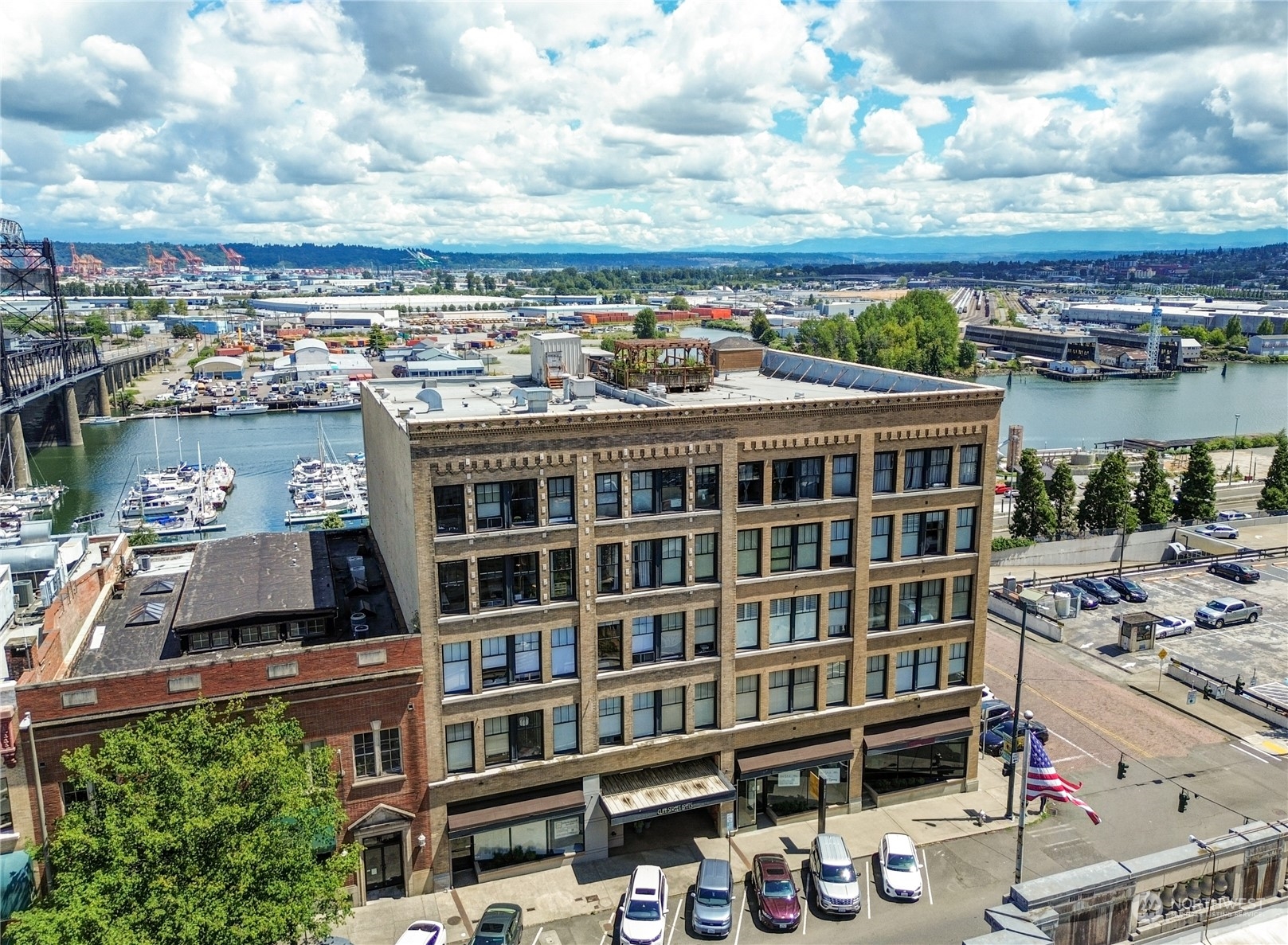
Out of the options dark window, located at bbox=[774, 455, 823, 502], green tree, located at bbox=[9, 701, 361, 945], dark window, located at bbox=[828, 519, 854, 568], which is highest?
dark window, located at bbox=[774, 455, 823, 502]

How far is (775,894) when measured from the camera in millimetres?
38250

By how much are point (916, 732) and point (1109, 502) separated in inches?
2241

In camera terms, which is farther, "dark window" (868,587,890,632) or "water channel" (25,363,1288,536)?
"water channel" (25,363,1288,536)

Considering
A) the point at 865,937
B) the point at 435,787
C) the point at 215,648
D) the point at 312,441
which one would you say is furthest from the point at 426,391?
the point at 312,441

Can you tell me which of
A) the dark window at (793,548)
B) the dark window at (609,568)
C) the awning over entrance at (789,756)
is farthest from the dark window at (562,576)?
the awning over entrance at (789,756)

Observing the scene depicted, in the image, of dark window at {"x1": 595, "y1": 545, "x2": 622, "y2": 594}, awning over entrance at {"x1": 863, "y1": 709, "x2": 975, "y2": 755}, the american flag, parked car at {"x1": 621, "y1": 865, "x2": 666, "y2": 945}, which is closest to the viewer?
parked car at {"x1": 621, "y1": 865, "x2": 666, "y2": 945}

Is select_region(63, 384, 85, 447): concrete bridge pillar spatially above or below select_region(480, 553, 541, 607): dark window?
below

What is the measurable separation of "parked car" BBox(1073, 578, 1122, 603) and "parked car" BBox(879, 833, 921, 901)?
44345 mm

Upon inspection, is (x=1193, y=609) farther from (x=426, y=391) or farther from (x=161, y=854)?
(x=161, y=854)

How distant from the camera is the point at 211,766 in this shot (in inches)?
1168

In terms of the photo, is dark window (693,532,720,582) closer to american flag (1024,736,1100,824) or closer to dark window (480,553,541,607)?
dark window (480,553,541,607)

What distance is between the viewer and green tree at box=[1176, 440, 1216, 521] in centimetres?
→ 9700

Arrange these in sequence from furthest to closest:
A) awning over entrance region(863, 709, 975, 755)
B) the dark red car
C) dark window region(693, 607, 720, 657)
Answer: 1. awning over entrance region(863, 709, 975, 755)
2. dark window region(693, 607, 720, 657)
3. the dark red car

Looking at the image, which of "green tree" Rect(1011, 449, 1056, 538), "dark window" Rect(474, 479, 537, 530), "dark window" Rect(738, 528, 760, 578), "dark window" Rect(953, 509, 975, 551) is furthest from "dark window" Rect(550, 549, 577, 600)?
"green tree" Rect(1011, 449, 1056, 538)
